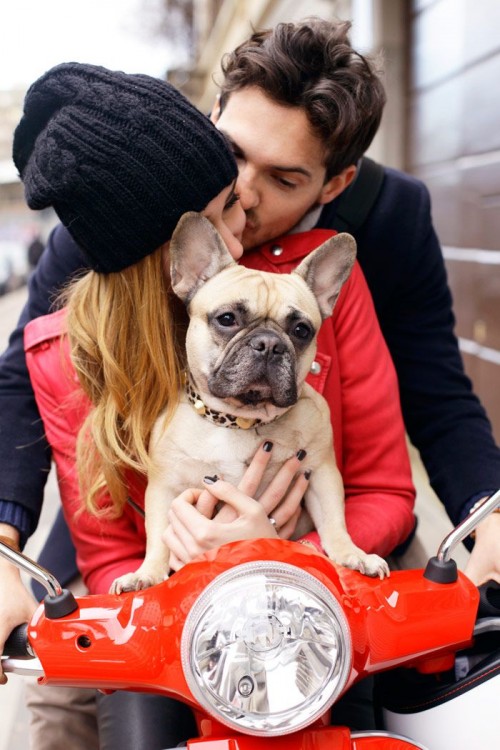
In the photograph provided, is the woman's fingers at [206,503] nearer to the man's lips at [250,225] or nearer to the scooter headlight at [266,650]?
the scooter headlight at [266,650]

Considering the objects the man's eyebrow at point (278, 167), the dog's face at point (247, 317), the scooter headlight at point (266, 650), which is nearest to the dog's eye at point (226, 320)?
the dog's face at point (247, 317)

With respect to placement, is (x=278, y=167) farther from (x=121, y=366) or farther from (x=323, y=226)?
(x=121, y=366)

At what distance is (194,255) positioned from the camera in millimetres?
1583

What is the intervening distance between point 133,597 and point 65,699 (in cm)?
82

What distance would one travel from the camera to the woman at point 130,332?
1.35m

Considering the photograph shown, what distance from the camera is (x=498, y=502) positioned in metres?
1.00

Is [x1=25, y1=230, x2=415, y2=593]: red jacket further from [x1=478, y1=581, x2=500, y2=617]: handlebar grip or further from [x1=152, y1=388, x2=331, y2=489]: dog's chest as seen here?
[x1=478, y1=581, x2=500, y2=617]: handlebar grip

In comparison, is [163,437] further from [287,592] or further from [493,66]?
[493,66]

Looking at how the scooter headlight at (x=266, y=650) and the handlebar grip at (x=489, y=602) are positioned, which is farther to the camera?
the handlebar grip at (x=489, y=602)

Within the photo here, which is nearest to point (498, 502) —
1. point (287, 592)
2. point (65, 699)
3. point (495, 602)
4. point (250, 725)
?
point (495, 602)

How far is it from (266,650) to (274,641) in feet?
0.05

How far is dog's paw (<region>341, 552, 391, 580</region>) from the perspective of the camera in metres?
1.29

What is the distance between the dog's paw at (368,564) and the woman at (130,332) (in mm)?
163

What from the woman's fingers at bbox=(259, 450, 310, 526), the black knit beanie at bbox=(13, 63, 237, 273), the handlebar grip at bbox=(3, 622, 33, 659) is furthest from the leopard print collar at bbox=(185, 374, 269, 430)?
the handlebar grip at bbox=(3, 622, 33, 659)
